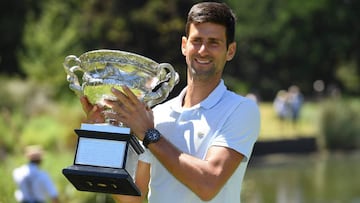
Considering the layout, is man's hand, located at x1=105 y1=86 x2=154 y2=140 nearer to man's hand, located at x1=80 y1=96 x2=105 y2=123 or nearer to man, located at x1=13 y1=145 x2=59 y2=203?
man's hand, located at x1=80 y1=96 x2=105 y2=123

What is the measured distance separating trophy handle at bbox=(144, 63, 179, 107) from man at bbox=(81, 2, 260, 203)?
5 centimetres

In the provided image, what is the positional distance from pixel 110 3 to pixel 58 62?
19.1ft

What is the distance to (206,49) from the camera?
3232 mm

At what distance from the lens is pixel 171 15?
31609 millimetres

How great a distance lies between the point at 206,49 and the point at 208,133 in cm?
29

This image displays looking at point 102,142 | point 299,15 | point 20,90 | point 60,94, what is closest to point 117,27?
point 60,94

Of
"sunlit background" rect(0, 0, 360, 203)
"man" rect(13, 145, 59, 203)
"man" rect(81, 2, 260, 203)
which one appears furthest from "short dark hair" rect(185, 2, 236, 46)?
"man" rect(13, 145, 59, 203)

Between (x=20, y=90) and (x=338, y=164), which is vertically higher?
(x=20, y=90)

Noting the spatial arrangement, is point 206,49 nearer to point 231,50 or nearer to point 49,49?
point 231,50

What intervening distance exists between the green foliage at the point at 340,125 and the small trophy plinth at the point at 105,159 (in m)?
23.3

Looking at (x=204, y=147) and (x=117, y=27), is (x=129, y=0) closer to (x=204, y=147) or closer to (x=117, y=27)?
(x=117, y=27)

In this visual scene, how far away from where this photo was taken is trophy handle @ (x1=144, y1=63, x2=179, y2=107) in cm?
337

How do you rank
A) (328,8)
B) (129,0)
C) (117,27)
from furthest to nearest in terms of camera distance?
1. (328,8)
2. (129,0)
3. (117,27)

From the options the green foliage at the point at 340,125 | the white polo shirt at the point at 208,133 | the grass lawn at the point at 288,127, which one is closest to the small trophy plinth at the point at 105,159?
the white polo shirt at the point at 208,133
